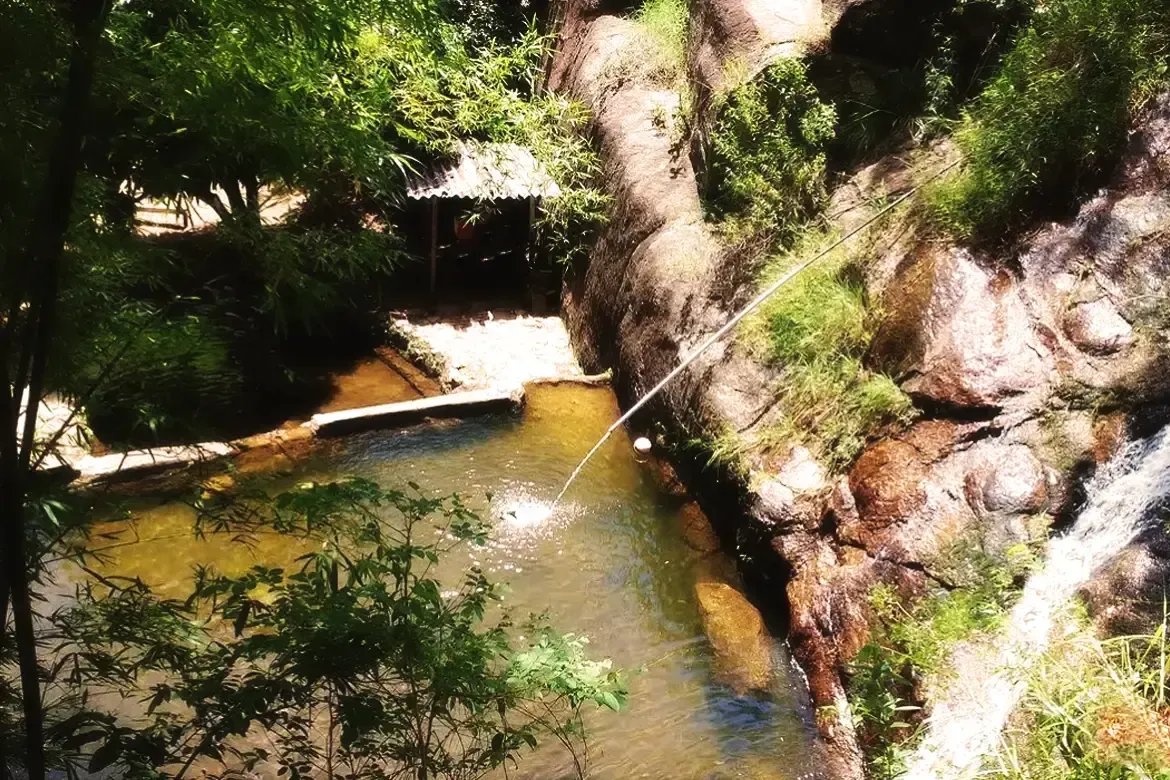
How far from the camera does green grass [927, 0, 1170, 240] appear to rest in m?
6.34

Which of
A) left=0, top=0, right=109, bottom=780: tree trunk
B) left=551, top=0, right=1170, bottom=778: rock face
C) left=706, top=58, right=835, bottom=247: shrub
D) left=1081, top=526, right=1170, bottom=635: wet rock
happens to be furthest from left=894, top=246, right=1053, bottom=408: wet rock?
left=0, top=0, right=109, bottom=780: tree trunk

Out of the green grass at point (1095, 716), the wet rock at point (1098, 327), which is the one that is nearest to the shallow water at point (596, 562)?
the green grass at point (1095, 716)

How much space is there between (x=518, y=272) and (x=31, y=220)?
9.42m

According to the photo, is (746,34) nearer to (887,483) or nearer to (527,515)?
(887,483)

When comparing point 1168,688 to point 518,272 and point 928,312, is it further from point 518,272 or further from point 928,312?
point 518,272

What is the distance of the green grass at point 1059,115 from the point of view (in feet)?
20.8

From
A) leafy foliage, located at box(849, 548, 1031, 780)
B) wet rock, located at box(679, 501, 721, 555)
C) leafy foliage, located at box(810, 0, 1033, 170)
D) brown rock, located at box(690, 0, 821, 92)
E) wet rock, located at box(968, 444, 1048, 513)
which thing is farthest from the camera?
brown rock, located at box(690, 0, 821, 92)

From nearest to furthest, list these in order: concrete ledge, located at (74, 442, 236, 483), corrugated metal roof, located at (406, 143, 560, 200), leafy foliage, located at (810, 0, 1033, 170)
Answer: concrete ledge, located at (74, 442, 236, 483)
leafy foliage, located at (810, 0, 1033, 170)
corrugated metal roof, located at (406, 143, 560, 200)

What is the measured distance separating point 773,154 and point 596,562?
14.2 feet

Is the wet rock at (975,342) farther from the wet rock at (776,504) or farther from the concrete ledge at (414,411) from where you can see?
the concrete ledge at (414,411)

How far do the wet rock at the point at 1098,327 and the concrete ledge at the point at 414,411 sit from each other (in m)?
5.03

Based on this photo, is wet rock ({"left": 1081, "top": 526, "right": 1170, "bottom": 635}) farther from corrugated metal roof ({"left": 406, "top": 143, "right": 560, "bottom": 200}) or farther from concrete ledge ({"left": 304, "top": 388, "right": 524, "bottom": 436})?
corrugated metal roof ({"left": 406, "top": 143, "right": 560, "bottom": 200})

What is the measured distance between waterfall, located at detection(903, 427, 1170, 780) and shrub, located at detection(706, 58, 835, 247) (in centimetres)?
353

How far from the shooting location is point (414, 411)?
27.6ft
